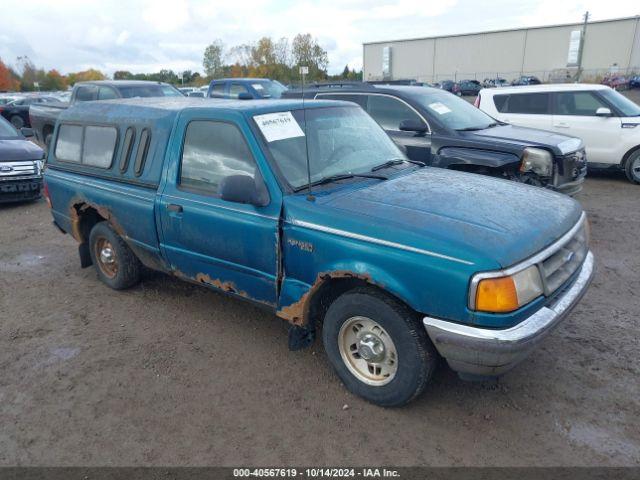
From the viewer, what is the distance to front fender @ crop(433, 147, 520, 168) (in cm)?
598

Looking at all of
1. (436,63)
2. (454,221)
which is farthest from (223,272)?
(436,63)

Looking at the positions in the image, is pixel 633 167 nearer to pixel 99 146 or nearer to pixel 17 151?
pixel 99 146

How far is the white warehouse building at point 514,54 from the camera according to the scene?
59.8 m

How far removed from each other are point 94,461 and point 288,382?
129 centimetres

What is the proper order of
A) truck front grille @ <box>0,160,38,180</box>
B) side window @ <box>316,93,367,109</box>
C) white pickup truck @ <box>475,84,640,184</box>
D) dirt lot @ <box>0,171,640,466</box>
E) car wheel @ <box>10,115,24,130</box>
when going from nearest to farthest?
dirt lot @ <box>0,171,640,466</box>
side window @ <box>316,93,367,109</box>
truck front grille @ <box>0,160,38,180</box>
white pickup truck @ <box>475,84,640,184</box>
car wheel @ <box>10,115,24,130</box>

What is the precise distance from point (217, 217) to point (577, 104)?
837cm

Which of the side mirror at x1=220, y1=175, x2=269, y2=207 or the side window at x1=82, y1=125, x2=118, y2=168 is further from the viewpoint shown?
the side window at x1=82, y1=125, x2=118, y2=168

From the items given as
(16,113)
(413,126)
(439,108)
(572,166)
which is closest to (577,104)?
(572,166)

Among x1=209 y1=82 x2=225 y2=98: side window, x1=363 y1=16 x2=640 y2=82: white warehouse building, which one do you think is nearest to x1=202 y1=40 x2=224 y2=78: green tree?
x1=363 y1=16 x2=640 y2=82: white warehouse building

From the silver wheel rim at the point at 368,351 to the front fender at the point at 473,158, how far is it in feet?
12.0

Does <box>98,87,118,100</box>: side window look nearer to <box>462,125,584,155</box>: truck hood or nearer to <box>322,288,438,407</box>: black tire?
<box>462,125,584,155</box>: truck hood

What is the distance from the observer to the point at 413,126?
6359 mm

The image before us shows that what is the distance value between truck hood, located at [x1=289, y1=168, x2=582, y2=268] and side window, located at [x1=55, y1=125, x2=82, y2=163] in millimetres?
2905

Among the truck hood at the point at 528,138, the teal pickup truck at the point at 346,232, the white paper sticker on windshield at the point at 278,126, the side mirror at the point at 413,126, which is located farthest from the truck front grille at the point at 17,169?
the truck hood at the point at 528,138
